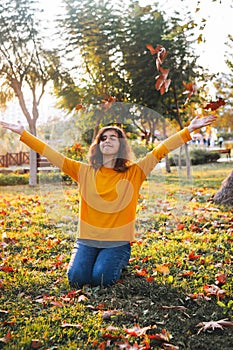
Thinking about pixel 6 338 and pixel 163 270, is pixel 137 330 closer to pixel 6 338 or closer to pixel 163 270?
pixel 6 338

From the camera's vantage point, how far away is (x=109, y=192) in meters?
4.09

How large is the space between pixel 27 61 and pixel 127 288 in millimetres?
12487

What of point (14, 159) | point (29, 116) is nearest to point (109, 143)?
point (29, 116)

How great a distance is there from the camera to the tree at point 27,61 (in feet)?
47.1

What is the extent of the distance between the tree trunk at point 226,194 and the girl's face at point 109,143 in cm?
418

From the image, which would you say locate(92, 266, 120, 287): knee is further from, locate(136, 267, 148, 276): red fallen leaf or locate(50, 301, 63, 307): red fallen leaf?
locate(50, 301, 63, 307): red fallen leaf

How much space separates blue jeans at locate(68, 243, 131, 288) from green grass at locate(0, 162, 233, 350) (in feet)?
0.33

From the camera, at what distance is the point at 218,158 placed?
85.4 feet

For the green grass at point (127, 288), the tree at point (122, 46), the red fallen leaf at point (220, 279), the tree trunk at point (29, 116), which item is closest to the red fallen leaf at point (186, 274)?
the green grass at point (127, 288)

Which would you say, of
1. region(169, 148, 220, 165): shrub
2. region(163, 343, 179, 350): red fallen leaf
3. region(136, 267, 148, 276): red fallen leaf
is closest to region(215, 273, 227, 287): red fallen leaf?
region(136, 267, 148, 276): red fallen leaf

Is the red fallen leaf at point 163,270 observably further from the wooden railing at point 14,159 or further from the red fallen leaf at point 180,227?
the wooden railing at point 14,159

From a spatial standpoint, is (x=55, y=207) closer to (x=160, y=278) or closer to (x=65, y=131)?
(x=65, y=131)

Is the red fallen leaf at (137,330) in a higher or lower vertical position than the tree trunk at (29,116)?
lower

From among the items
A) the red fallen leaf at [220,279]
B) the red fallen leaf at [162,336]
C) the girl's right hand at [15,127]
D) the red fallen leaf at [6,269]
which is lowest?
the red fallen leaf at [162,336]
